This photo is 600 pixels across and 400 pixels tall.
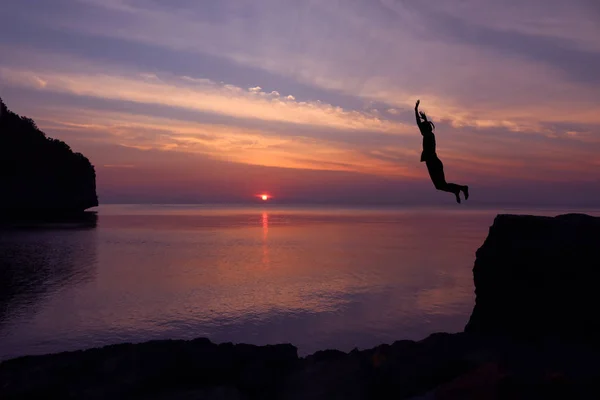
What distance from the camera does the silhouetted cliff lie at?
388ft

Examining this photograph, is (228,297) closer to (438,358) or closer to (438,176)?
(438,176)

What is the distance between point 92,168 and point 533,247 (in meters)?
179

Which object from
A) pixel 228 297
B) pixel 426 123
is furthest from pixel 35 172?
pixel 426 123

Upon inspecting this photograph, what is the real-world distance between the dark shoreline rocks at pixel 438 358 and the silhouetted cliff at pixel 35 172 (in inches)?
4980

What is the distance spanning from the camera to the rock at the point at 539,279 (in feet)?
31.5

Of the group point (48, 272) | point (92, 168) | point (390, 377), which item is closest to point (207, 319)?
point (390, 377)

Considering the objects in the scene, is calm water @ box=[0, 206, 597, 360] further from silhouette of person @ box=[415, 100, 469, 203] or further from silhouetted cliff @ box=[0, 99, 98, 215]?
silhouetted cliff @ box=[0, 99, 98, 215]

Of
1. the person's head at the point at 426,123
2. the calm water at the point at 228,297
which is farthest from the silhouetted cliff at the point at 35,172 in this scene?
the person's head at the point at 426,123

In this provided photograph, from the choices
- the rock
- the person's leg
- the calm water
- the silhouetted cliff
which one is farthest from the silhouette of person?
the silhouetted cliff

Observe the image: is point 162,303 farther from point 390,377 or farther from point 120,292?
point 390,377

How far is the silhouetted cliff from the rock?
13072 centimetres

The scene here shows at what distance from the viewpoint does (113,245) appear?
59.8 m

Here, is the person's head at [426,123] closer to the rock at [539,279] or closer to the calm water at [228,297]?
the rock at [539,279]

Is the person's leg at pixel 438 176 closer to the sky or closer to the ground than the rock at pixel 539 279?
closer to the sky
